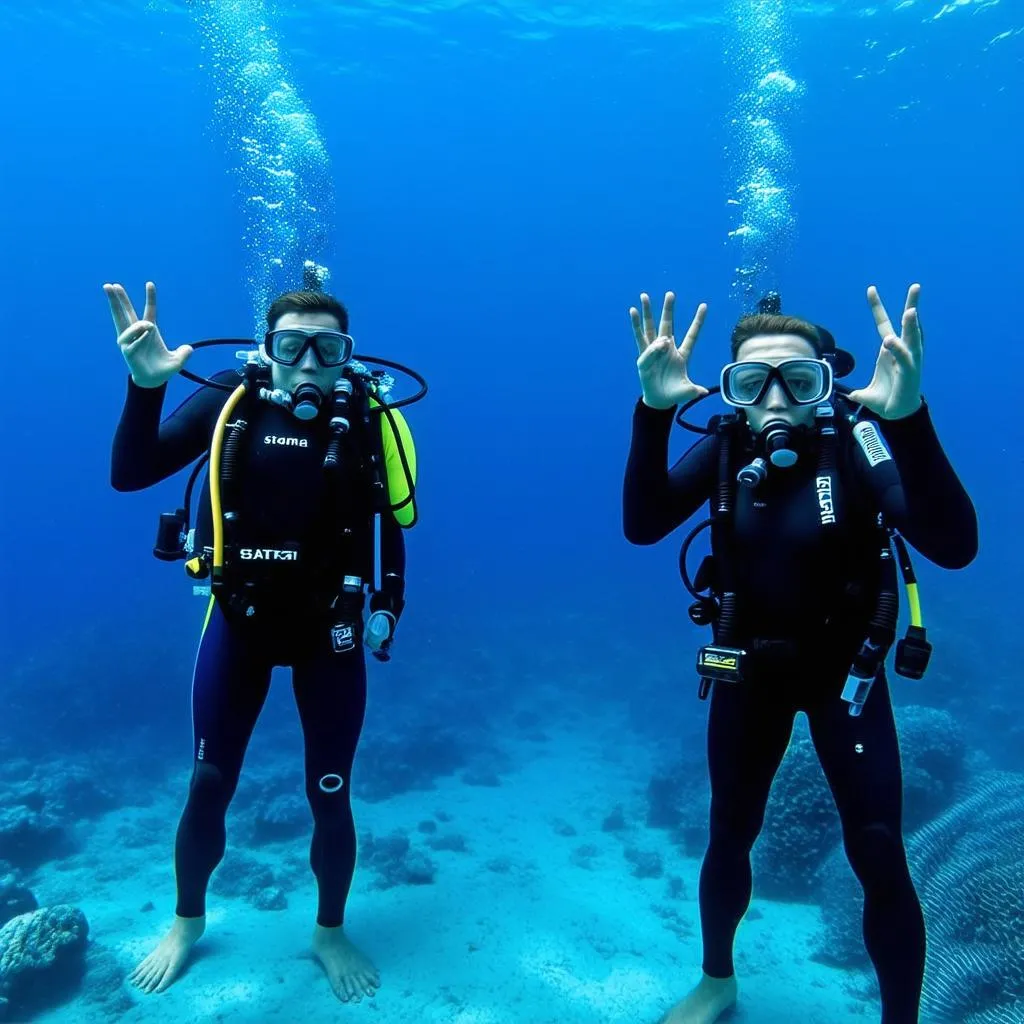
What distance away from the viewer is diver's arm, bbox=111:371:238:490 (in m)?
3.89

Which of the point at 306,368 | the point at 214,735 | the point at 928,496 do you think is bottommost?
the point at 214,735

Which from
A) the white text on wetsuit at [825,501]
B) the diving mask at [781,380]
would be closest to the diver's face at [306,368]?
the diving mask at [781,380]

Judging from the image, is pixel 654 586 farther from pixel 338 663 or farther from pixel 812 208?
pixel 812 208

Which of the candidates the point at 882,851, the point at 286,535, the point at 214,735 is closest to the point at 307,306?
the point at 286,535

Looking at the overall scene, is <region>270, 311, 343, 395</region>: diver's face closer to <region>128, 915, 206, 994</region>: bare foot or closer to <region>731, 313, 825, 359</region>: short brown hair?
<region>731, 313, 825, 359</region>: short brown hair

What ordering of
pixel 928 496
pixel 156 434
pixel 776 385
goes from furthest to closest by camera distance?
1. pixel 156 434
2. pixel 776 385
3. pixel 928 496

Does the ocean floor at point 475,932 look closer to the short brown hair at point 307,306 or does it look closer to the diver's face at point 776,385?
the diver's face at point 776,385

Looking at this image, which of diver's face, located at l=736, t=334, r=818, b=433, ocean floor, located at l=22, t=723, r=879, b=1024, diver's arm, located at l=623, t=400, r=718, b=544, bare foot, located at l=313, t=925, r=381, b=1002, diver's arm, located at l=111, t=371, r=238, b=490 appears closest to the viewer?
diver's face, located at l=736, t=334, r=818, b=433

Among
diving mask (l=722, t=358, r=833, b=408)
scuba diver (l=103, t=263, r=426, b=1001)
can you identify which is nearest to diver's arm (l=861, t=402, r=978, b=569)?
diving mask (l=722, t=358, r=833, b=408)

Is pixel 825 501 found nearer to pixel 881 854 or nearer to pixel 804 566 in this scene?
pixel 804 566

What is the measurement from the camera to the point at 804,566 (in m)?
3.47

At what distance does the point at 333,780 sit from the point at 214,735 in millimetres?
797

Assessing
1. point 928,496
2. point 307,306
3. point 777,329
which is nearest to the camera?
point 928,496

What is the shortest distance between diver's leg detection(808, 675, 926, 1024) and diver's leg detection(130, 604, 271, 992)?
134 inches
